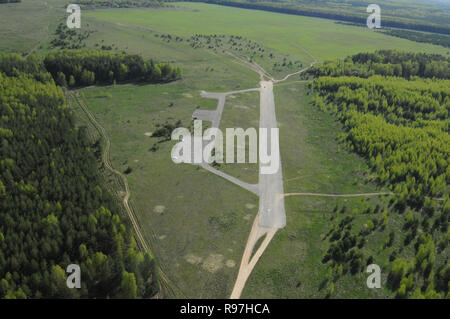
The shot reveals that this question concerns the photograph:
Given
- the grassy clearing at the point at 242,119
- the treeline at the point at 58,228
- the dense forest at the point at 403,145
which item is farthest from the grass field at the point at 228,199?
the treeline at the point at 58,228

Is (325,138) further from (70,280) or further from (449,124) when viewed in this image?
(70,280)

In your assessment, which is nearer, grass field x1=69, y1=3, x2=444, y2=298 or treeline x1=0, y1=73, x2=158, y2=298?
treeline x1=0, y1=73, x2=158, y2=298

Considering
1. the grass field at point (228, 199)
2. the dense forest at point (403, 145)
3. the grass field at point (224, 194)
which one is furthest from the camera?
the dense forest at point (403, 145)

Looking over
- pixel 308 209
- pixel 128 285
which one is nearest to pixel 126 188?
pixel 128 285

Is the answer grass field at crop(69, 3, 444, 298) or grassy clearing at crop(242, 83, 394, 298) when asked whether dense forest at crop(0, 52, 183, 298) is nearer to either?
grass field at crop(69, 3, 444, 298)

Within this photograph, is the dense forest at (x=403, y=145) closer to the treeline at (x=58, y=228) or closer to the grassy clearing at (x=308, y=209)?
the grassy clearing at (x=308, y=209)

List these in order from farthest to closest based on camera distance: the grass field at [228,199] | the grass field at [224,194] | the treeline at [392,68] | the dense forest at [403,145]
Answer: the treeline at [392,68], the dense forest at [403,145], the grass field at [224,194], the grass field at [228,199]

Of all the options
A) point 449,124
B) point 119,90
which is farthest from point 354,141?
point 119,90

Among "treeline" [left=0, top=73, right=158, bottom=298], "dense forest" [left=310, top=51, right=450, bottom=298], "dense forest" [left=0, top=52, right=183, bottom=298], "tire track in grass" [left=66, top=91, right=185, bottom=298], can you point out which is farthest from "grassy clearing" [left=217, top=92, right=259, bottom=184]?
"dense forest" [left=0, top=52, right=183, bottom=298]
